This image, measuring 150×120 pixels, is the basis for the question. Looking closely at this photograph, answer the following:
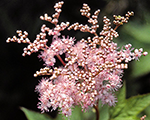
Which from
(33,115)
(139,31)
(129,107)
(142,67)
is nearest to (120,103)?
(129,107)

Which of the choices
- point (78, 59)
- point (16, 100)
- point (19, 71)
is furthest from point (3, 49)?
point (78, 59)

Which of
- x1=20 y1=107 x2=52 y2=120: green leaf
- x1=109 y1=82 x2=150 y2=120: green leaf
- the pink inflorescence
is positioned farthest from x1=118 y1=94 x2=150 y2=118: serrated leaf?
x1=20 y1=107 x2=52 y2=120: green leaf

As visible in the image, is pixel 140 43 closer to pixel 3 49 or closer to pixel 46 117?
pixel 46 117

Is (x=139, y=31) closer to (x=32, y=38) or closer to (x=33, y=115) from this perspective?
(x=32, y=38)

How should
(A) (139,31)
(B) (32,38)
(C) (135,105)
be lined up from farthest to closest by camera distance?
(A) (139,31)
(B) (32,38)
(C) (135,105)

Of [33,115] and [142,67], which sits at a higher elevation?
[142,67]

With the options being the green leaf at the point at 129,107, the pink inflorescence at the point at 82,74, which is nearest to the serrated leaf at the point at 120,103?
the green leaf at the point at 129,107

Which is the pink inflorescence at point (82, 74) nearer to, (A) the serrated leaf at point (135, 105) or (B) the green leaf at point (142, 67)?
(A) the serrated leaf at point (135, 105)
